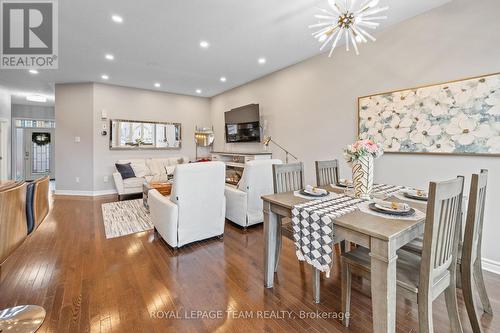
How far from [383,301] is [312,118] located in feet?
11.1

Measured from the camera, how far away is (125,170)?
5.42 metres

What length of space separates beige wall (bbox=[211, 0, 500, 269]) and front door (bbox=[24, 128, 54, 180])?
28.5 ft

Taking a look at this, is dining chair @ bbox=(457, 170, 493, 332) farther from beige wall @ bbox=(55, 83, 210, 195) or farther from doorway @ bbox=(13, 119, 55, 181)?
doorway @ bbox=(13, 119, 55, 181)

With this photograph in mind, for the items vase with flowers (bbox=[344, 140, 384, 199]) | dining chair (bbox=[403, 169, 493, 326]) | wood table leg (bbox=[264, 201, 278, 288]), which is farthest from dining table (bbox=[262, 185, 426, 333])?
wood table leg (bbox=[264, 201, 278, 288])

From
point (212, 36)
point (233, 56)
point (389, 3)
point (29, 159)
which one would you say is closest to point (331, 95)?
point (389, 3)

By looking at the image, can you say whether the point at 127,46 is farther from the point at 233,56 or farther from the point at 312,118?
the point at 312,118

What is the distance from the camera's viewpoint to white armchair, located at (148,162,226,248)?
2.61 metres

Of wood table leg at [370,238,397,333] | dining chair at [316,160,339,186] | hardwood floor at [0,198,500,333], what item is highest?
dining chair at [316,160,339,186]

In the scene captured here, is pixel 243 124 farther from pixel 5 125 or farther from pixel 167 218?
pixel 5 125

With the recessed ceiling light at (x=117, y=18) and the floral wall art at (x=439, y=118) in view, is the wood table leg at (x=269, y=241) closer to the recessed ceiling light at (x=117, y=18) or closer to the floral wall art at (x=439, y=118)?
the floral wall art at (x=439, y=118)

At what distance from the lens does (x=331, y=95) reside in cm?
381

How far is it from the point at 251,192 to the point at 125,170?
3746 millimetres

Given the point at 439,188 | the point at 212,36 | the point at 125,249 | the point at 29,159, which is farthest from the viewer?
the point at 29,159

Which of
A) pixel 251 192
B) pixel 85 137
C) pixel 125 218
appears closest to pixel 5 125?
pixel 85 137
